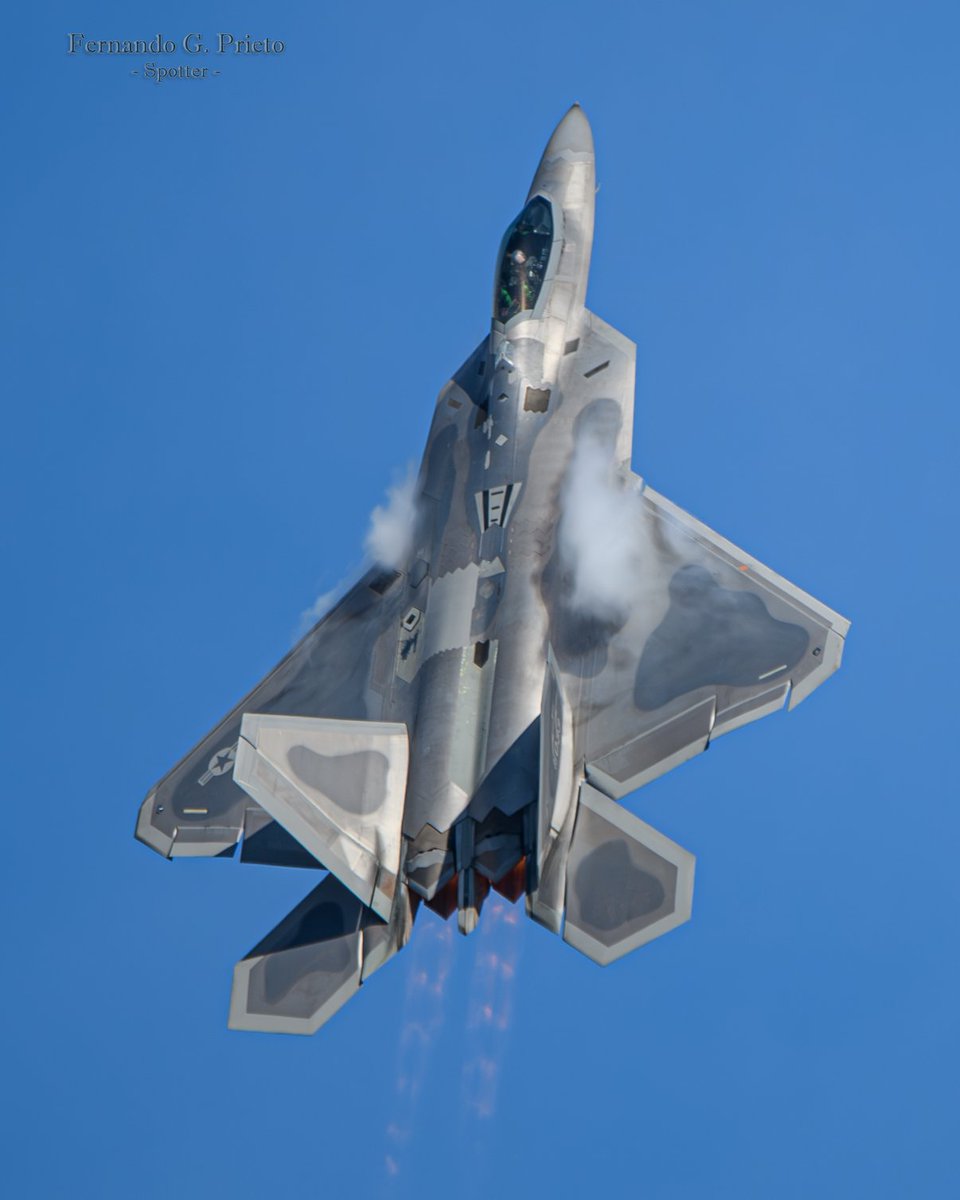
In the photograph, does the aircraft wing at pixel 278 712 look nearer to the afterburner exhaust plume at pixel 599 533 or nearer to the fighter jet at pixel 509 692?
the fighter jet at pixel 509 692

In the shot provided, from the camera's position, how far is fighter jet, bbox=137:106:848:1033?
962 inches

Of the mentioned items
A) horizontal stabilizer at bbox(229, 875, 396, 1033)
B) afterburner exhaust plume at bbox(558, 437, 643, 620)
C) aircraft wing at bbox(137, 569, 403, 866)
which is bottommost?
horizontal stabilizer at bbox(229, 875, 396, 1033)

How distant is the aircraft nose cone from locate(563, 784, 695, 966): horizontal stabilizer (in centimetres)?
1258

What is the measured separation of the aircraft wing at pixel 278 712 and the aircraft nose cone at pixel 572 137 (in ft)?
26.7

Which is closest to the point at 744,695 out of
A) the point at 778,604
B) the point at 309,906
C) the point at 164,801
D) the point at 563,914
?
the point at 778,604

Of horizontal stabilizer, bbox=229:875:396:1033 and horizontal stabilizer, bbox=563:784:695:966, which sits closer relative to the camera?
horizontal stabilizer, bbox=563:784:695:966

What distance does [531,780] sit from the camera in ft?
82.5

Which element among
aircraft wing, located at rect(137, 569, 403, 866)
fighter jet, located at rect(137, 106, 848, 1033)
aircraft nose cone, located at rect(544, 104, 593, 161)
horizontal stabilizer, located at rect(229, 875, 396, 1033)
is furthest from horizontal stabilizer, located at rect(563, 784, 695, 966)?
aircraft nose cone, located at rect(544, 104, 593, 161)

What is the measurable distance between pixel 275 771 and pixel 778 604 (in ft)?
22.6

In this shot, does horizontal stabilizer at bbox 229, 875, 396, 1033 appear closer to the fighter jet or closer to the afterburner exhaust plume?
the fighter jet

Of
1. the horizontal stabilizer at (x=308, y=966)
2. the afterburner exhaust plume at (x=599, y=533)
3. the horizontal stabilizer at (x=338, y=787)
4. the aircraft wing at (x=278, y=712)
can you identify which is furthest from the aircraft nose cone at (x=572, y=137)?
the horizontal stabilizer at (x=308, y=966)

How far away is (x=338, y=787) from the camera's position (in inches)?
960

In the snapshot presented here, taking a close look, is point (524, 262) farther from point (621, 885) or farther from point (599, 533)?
point (621, 885)

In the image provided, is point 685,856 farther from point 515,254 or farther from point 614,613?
point 515,254
